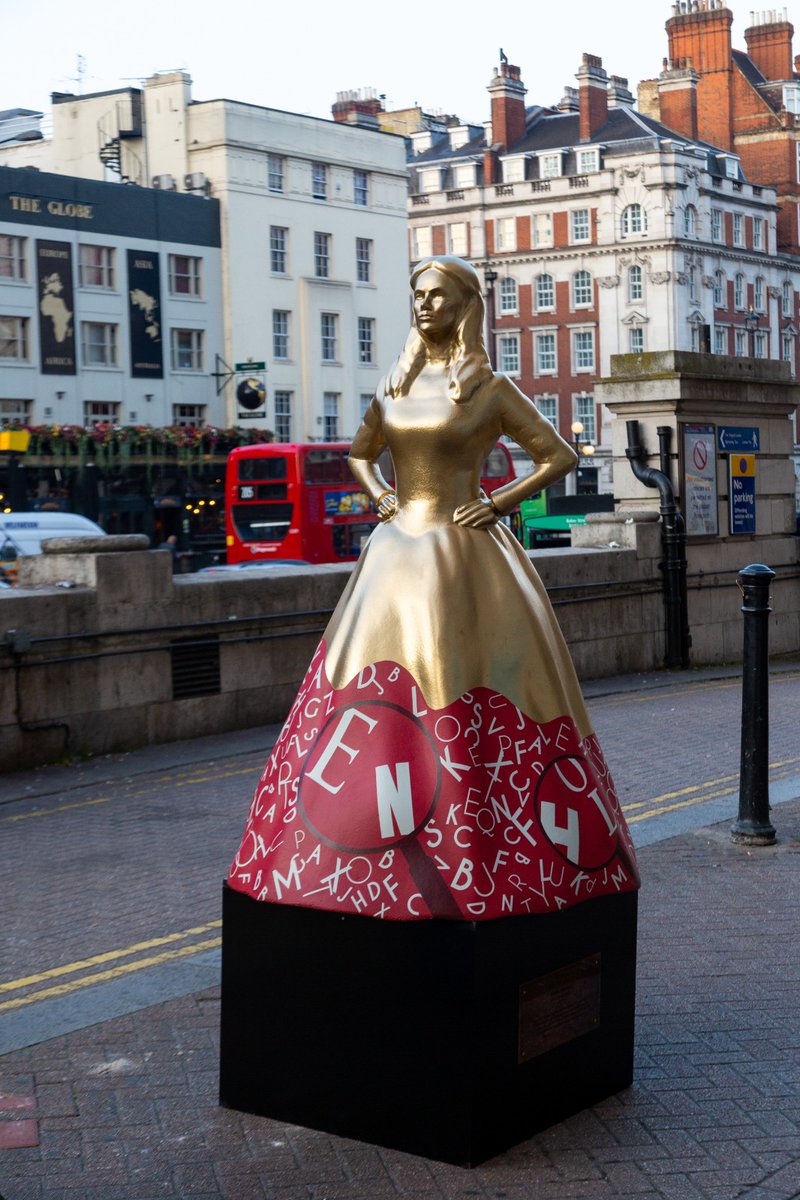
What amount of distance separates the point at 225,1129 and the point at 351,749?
1.19 meters

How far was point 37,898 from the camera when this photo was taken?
739 cm

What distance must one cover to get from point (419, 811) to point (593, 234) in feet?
244

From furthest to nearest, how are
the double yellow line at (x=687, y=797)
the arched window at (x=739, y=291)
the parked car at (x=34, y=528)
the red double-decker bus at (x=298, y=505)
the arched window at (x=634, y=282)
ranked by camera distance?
the arched window at (x=739, y=291), the arched window at (x=634, y=282), the red double-decker bus at (x=298, y=505), the parked car at (x=34, y=528), the double yellow line at (x=687, y=797)

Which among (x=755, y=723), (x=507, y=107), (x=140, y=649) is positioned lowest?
→ (x=755, y=723)

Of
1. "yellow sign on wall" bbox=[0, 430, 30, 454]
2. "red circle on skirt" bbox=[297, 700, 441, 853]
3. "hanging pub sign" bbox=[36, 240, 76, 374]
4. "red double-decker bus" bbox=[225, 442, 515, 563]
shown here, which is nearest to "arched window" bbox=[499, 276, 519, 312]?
"hanging pub sign" bbox=[36, 240, 76, 374]

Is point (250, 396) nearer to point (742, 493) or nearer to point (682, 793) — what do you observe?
point (742, 493)

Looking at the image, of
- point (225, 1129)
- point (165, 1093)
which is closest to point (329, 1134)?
point (225, 1129)

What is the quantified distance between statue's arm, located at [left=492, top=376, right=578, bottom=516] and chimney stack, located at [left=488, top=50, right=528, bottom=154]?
77.8 metres

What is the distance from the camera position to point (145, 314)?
49.8 meters

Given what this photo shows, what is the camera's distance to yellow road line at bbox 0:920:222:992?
6031mm

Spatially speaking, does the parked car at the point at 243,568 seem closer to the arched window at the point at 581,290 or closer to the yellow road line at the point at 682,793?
the yellow road line at the point at 682,793

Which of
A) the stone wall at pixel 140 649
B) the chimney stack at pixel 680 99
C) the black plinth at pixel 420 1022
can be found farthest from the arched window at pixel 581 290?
the black plinth at pixel 420 1022

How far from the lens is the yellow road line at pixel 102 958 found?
6.03 m

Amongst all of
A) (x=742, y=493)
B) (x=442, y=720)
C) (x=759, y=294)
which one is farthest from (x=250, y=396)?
(x=442, y=720)
